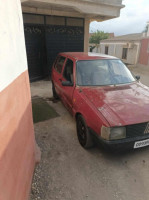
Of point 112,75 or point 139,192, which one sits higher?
point 112,75

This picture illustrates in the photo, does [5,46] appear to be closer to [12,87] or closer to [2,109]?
[12,87]

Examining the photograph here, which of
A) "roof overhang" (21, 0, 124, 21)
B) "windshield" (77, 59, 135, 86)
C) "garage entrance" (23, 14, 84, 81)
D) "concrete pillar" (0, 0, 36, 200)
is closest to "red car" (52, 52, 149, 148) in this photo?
"windshield" (77, 59, 135, 86)

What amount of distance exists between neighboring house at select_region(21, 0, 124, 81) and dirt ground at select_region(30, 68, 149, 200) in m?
5.78

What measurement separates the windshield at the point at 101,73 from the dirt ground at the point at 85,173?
1.40 metres

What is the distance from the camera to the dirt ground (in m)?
2.07

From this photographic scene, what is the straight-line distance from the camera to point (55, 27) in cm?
777

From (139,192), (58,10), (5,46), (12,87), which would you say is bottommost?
(139,192)

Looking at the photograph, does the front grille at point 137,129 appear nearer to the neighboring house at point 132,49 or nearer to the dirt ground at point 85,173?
the dirt ground at point 85,173

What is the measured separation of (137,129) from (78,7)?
606 centimetres

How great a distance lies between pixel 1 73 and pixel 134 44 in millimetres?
20364

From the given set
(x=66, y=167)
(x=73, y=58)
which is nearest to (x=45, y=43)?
(x=73, y=58)

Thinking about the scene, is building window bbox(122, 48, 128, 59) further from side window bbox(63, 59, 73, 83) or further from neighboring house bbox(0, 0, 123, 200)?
side window bbox(63, 59, 73, 83)

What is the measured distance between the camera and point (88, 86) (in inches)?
123

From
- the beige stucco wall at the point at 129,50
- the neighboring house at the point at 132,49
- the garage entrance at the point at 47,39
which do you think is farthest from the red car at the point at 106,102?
the beige stucco wall at the point at 129,50
